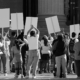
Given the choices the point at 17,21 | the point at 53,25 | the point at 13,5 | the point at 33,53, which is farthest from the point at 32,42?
the point at 13,5

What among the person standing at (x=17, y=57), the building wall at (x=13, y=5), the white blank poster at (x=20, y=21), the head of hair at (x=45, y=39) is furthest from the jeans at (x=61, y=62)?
the building wall at (x=13, y=5)

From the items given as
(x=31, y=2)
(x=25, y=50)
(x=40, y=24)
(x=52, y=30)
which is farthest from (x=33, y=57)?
(x=31, y=2)

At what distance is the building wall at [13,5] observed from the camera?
3347cm

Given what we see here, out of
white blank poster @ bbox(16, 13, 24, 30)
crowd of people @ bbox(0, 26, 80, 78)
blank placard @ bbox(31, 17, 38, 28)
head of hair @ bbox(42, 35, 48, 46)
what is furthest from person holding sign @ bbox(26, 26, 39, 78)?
blank placard @ bbox(31, 17, 38, 28)

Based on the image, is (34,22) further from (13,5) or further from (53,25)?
(13,5)

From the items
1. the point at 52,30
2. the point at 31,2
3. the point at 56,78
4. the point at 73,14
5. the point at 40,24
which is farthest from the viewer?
the point at 73,14

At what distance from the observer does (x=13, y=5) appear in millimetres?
33719

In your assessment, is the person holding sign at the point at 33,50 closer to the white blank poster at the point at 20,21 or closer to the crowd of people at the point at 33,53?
the crowd of people at the point at 33,53

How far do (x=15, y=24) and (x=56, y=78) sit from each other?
389cm

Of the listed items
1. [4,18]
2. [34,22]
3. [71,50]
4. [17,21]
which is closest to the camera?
[4,18]

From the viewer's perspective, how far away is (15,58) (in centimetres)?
1944

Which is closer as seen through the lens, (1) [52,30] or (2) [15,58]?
(2) [15,58]

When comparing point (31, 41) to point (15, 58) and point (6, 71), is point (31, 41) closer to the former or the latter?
point (15, 58)

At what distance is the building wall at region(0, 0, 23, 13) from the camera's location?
33.5 meters
